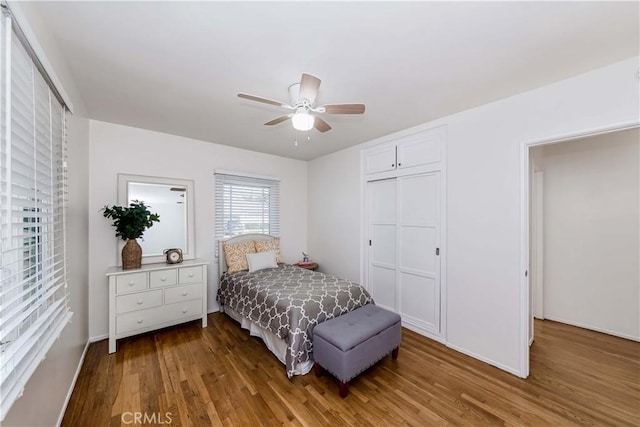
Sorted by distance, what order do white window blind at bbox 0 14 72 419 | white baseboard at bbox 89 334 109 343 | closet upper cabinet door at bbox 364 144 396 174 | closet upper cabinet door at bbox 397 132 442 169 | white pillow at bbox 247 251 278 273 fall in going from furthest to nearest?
white pillow at bbox 247 251 278 273, closet upper cabinet door at bbox 364 144 396 174, closet upper cabinet door at bbox 397 132 442 169, white baseboard at bbox 89 334 109 343, white window blind at bbox 0 14 72 419

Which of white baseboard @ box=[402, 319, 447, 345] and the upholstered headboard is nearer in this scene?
white baseboard @ box=[402, 319, 447, 345]

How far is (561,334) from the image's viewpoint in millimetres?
3020

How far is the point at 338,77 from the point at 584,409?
3129 millimetres

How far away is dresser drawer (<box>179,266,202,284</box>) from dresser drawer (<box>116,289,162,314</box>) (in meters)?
0.27

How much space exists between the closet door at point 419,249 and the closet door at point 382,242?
0.13 meters

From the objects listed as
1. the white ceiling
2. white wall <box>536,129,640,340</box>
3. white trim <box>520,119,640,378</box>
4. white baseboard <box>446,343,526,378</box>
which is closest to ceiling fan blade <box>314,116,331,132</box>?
the white ceiling

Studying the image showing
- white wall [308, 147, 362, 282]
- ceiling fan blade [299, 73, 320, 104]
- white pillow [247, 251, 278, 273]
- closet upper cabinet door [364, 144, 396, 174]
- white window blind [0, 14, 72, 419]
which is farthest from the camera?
white wall [308, 147, 362, 282]

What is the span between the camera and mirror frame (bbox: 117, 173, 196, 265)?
→ 120 inches

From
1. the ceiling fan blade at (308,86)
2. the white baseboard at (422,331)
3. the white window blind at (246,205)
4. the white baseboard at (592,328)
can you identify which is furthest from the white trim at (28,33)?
the white baseboard at (592,328)

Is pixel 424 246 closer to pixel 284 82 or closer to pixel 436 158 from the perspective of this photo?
pixel 436 158

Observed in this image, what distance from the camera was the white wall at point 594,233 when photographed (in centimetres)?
290

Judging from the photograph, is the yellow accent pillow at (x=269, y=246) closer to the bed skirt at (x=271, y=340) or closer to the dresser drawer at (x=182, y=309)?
the bed skirt at (x=271, y=340)

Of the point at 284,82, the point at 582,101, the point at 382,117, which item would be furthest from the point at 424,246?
the point at 284,82

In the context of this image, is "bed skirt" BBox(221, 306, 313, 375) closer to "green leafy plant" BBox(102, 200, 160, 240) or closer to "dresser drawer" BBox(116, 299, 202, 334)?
"dresser drawer" BBox(116, 299, 202, 334)
